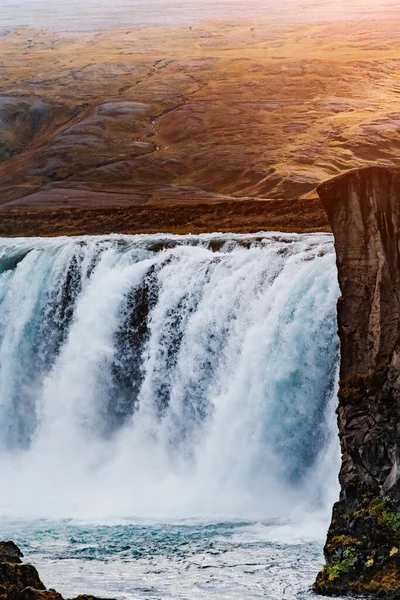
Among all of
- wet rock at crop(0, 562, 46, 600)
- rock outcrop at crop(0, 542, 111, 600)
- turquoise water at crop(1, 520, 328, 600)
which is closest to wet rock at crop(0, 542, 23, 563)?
turquoise water at crop(1, 520, 328, 600)

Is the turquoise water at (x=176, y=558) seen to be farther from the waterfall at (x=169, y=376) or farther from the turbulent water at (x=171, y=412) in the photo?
the waterfall at (x=169, y=376)

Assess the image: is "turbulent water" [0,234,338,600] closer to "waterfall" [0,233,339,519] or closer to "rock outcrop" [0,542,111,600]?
"waterfall" [0,233,339,519]

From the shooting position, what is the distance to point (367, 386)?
28625 millimetres

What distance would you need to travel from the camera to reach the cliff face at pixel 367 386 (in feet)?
86.9

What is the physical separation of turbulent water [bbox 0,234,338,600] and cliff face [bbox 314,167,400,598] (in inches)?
63.8

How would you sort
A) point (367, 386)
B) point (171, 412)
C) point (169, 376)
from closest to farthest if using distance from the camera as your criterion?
point (367, 386) → point (171, 412) → point (169, 376)

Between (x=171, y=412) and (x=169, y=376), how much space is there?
1.56m

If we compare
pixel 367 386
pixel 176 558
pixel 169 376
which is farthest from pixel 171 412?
pixel 367 386

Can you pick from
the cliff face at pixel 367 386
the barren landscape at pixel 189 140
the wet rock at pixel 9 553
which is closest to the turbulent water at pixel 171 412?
the wet rock at pixel 9 553

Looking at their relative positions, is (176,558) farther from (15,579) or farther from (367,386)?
→ (15,579)

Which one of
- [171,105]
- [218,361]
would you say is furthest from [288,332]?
[171,105]

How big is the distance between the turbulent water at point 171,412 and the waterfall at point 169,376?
72 mm

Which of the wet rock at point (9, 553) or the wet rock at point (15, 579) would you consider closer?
the wet rock at point (15, 579)

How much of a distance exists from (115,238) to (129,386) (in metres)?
10.1
